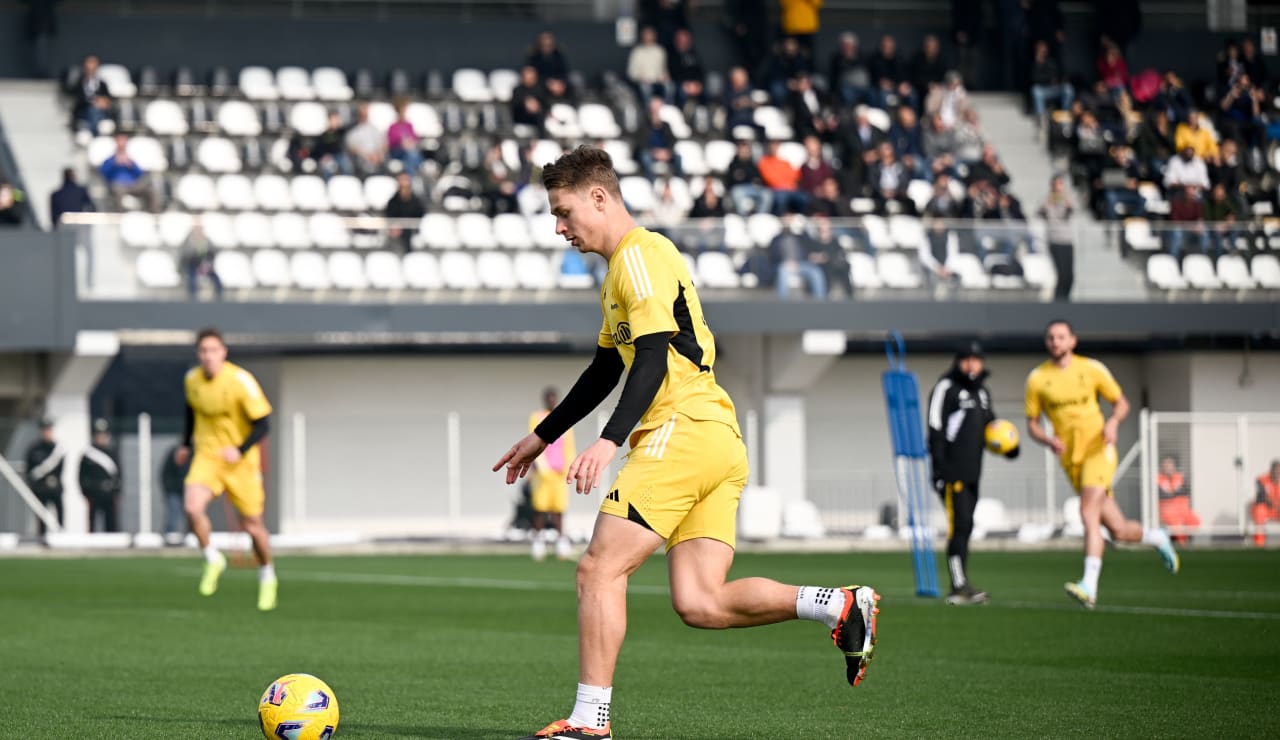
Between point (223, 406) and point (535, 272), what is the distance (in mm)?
12466

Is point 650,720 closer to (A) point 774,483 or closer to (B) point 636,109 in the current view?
(A) point 774,483

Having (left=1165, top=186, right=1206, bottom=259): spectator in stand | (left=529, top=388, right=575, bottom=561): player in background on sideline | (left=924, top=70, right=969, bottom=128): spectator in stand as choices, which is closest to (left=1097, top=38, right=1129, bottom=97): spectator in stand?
(left=924, top=70, right=969, bottom=128): spectator in stand

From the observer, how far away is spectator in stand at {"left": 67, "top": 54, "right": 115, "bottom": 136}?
100 feet

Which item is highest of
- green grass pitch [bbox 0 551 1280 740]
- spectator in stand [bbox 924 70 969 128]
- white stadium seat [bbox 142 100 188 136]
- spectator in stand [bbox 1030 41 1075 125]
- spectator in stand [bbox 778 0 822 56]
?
spectator in stand [bbox 778 0 822 56]

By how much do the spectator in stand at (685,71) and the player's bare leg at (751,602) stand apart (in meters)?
26.4

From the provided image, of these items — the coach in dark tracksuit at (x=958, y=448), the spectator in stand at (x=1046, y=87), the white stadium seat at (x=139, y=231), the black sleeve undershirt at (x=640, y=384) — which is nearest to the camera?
the black sleeve undershirt at (x=640, y=384)

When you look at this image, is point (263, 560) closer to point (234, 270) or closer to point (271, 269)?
point (234, 270)

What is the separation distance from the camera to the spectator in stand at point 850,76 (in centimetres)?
3403

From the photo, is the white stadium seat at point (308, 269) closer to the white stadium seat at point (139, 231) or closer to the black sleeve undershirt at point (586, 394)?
the white stadium seat at point (139, 231)

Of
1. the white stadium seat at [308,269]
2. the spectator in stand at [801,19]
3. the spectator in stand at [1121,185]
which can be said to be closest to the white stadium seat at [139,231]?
the white stadium seat at [308,269]

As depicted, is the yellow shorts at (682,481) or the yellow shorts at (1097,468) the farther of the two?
the yellow shorts at (1097,468)

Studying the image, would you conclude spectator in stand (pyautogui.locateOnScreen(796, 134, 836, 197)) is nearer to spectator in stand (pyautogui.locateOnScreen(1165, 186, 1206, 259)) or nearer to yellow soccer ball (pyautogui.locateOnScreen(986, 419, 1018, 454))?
spectator in stand (pyautogui.locateOnScreen(1165, 186, 1206, 259))

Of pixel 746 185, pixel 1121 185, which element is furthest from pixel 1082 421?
pixel 1121 185

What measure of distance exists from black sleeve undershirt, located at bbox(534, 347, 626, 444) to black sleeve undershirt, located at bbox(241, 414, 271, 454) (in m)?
7.97
